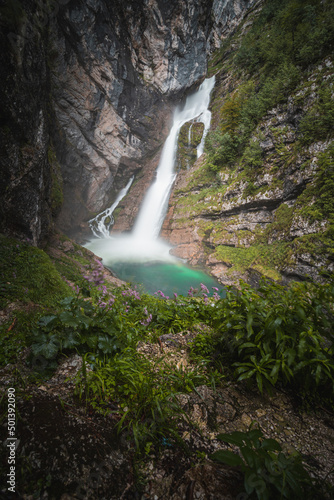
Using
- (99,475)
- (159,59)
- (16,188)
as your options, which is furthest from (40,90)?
(159,59)

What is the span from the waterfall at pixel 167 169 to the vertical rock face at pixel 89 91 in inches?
44.2

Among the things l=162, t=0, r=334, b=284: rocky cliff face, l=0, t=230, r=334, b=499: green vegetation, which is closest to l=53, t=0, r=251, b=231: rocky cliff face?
l=162, t=0, r=334, b=284: rocky cliff face

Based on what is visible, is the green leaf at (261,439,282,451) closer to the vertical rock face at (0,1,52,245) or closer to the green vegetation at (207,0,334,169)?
the vertical rock face at (0,1,52,245)

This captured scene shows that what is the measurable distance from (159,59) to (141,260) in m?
21.3

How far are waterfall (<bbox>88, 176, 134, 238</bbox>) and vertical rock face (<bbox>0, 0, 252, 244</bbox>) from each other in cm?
A: 80

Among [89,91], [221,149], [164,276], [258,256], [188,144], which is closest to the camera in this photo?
[258,256]

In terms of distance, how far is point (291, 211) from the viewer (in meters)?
10.6

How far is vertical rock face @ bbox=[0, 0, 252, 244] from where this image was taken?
18.4 feet

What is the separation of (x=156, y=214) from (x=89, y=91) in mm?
11627

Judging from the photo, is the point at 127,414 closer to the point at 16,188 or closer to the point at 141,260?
the point at 16,188

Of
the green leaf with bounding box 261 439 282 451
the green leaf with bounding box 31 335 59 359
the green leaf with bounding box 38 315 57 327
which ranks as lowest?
the green leaf with bounding box 31 335 59 359

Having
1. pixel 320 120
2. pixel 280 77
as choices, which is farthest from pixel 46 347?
pixel 280 77

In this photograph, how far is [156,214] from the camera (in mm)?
19375

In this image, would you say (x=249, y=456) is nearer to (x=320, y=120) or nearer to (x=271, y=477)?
(x=271, y=477)
